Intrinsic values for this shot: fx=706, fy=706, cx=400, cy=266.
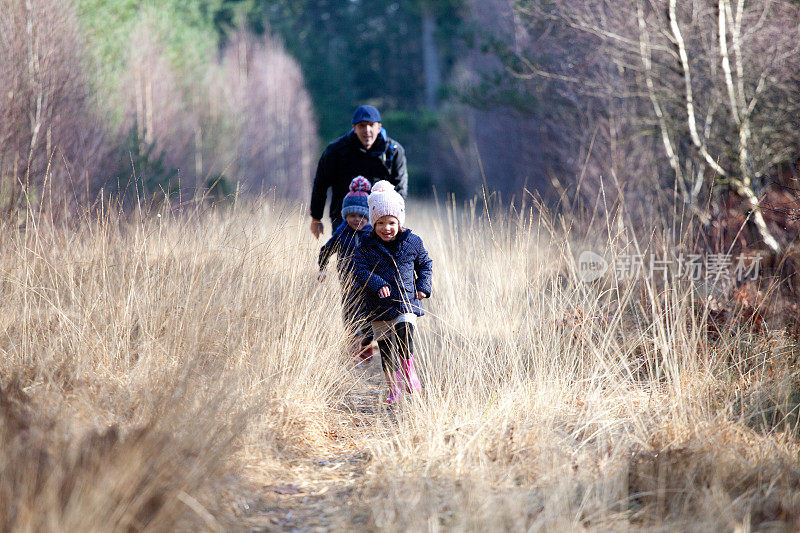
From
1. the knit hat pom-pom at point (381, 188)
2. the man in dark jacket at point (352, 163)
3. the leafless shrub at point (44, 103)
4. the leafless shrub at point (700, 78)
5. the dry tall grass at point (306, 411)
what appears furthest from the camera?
the leafless shrub at point (700, 78)

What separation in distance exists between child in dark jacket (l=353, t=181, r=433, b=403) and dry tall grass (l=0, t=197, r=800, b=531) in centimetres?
20

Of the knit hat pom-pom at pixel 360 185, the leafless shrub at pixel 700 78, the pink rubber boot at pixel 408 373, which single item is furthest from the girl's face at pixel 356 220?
the leafless shrub at pixel 700 78

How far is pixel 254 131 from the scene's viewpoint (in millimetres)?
17703

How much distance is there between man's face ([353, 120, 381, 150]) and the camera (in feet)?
15.1

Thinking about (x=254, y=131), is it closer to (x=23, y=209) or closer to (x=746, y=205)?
(x=23, y=209)

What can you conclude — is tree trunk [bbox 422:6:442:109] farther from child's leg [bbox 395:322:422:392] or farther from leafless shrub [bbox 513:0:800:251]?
child's leg [bbox 395:322:422:392]

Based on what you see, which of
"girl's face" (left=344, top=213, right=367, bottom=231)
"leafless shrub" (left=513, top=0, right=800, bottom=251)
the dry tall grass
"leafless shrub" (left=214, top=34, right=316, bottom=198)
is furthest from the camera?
"leafless shrub" (left=214, top=34, right=316, bottom=198)

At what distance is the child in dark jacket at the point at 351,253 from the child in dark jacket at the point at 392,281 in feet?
0.36

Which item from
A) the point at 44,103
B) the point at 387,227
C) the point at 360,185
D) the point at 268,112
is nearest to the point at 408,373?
the point at 387,227

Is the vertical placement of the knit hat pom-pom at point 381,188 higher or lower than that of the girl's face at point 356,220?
higher

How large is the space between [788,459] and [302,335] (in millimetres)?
2139

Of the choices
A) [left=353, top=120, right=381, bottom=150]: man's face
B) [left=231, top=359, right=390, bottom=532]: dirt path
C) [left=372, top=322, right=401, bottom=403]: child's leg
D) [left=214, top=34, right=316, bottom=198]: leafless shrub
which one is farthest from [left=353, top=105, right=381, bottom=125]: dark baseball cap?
[left=214, top=34, right=316, bottom=198]: leafless shrub

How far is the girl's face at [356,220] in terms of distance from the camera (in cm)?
428

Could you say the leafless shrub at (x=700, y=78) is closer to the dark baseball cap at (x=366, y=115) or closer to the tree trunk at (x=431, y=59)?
the dark baseball cap at (x=366, y=115)
